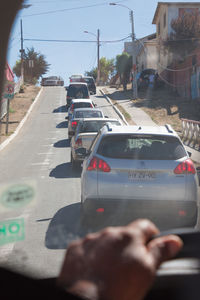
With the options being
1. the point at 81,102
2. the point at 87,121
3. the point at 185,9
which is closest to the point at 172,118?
the point at 81,102

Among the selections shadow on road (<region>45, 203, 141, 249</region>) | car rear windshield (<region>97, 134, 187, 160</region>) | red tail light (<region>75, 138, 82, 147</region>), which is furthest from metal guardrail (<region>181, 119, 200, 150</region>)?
car rear windshield (<region>97, 134, 187, 160</region>)

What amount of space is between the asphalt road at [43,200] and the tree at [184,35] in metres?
19.9

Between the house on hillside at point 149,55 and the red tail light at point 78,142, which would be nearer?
the red tail light at point 78,142

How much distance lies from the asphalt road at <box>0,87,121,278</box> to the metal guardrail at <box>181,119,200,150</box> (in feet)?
18.2

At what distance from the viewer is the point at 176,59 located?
4222 centimetres

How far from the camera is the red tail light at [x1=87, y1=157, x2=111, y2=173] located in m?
6.42

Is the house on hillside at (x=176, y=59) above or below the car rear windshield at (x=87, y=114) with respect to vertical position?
above

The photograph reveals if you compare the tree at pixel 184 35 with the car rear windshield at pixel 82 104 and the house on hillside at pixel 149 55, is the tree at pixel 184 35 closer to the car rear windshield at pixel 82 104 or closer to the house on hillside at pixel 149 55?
the house on hillside at pixel 149 55

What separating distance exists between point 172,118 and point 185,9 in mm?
18843

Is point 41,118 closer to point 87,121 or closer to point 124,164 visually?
point 87,121

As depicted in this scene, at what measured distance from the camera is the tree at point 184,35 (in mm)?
42009

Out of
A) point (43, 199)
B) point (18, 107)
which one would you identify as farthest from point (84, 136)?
point (18, 107)

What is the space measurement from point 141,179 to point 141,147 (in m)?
0.59

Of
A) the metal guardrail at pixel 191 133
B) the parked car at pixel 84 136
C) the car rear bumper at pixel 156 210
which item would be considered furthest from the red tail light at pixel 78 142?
the car rear bumper at pixel 156 210
